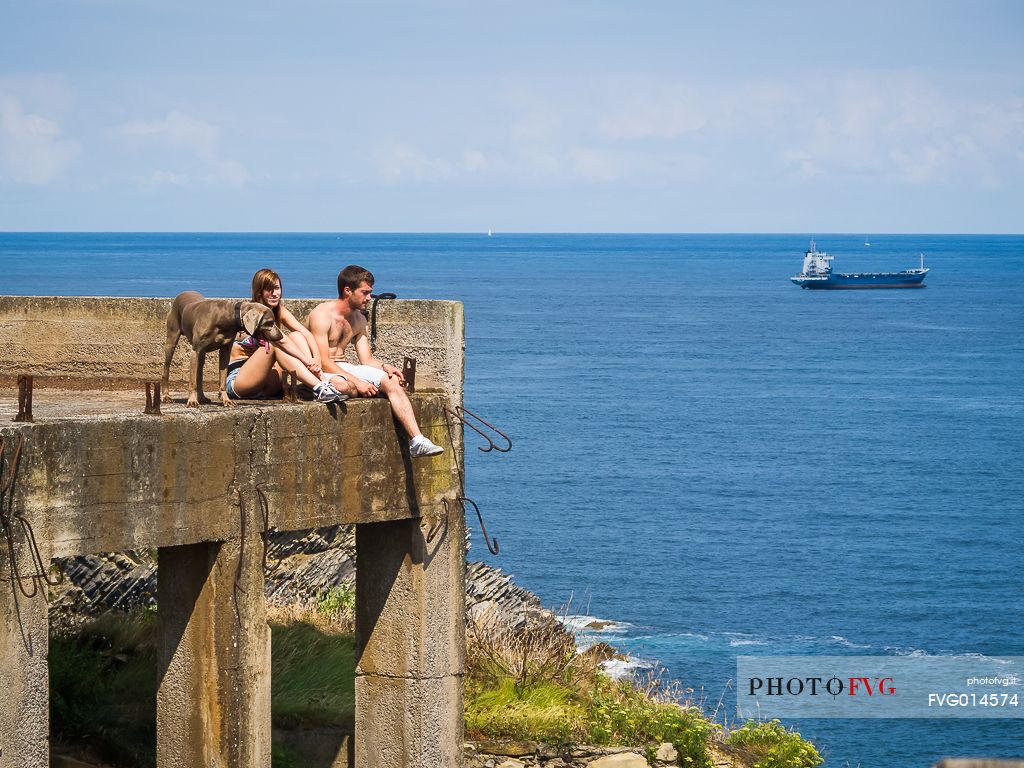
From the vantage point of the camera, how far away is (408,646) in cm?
1216

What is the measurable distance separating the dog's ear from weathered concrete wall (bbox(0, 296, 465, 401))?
186 cm

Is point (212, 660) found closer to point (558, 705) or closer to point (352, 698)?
point (352, 698)

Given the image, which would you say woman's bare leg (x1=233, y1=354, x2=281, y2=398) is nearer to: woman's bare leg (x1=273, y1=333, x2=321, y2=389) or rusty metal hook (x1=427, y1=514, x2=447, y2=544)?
woman's bare leg (x1=273, y1=333, x2=321, y2=389)

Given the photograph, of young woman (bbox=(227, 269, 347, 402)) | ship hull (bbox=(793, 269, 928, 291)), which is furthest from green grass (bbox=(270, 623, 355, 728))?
ship hull (bbox=(793, 269, 928, 291))

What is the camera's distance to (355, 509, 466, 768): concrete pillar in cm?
1212

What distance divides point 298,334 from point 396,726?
332cm

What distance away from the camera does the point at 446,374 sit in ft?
41.4

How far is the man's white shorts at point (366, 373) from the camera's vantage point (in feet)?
37.8

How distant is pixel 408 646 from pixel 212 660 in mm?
1961

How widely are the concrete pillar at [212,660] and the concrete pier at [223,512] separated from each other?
13mm

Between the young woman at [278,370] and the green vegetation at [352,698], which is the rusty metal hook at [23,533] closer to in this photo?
the young woman at [278,370]

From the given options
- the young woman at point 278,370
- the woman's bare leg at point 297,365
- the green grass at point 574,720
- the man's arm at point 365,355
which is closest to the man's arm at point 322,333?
the young woman at point 278,370

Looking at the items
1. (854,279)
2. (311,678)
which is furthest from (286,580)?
(854,279)

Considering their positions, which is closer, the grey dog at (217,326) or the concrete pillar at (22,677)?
the concrete pillar at (22,677)
